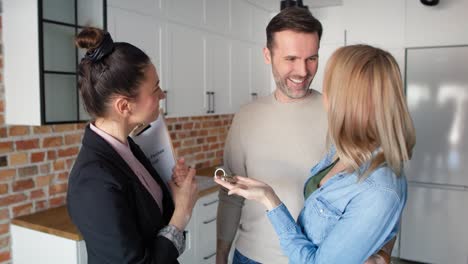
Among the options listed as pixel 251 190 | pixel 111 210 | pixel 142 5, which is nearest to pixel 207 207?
pixel 142 5

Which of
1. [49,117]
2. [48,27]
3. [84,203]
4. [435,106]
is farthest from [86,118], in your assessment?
[435,106]

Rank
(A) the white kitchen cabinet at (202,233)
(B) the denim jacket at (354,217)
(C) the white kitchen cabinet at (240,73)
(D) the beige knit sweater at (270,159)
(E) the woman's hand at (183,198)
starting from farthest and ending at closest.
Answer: (C) the white kitchen cabinet at (240,73)
(A) the white kitchen cabinet at (202,233)
(D) the beige knit sweater at (270,159)
(E) the woman's hand at (183,198)
(B) the denim jacket at (354,217)

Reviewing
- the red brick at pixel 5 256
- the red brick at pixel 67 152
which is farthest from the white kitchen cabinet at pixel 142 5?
the red brick at pixel 5 256

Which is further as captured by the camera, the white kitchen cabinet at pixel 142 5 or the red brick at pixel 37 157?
the white kitchen cabinet at pixel 142 5

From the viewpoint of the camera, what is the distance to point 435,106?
3.60m

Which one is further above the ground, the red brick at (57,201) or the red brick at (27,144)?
the red brick at (27,144)

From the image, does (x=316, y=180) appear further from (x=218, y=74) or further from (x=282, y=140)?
(x=218, y=74)

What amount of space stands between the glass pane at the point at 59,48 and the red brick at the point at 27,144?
1.53ft

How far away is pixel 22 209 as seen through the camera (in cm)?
221

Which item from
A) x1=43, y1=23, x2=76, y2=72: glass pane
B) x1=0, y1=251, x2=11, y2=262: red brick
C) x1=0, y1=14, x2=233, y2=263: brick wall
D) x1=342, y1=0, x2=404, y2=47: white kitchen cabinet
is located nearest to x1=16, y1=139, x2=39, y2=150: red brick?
x1=0, y1=14, x2=233, y2=263: brick wall

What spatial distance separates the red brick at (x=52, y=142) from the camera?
2289mm

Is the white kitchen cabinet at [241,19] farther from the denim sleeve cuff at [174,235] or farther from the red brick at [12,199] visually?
the denim sleeve cuff at [174,235]

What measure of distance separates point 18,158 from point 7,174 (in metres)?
0.10

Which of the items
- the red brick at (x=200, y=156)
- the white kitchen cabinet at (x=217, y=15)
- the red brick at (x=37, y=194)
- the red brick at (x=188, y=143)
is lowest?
the red brick at (x=37, y=194)
